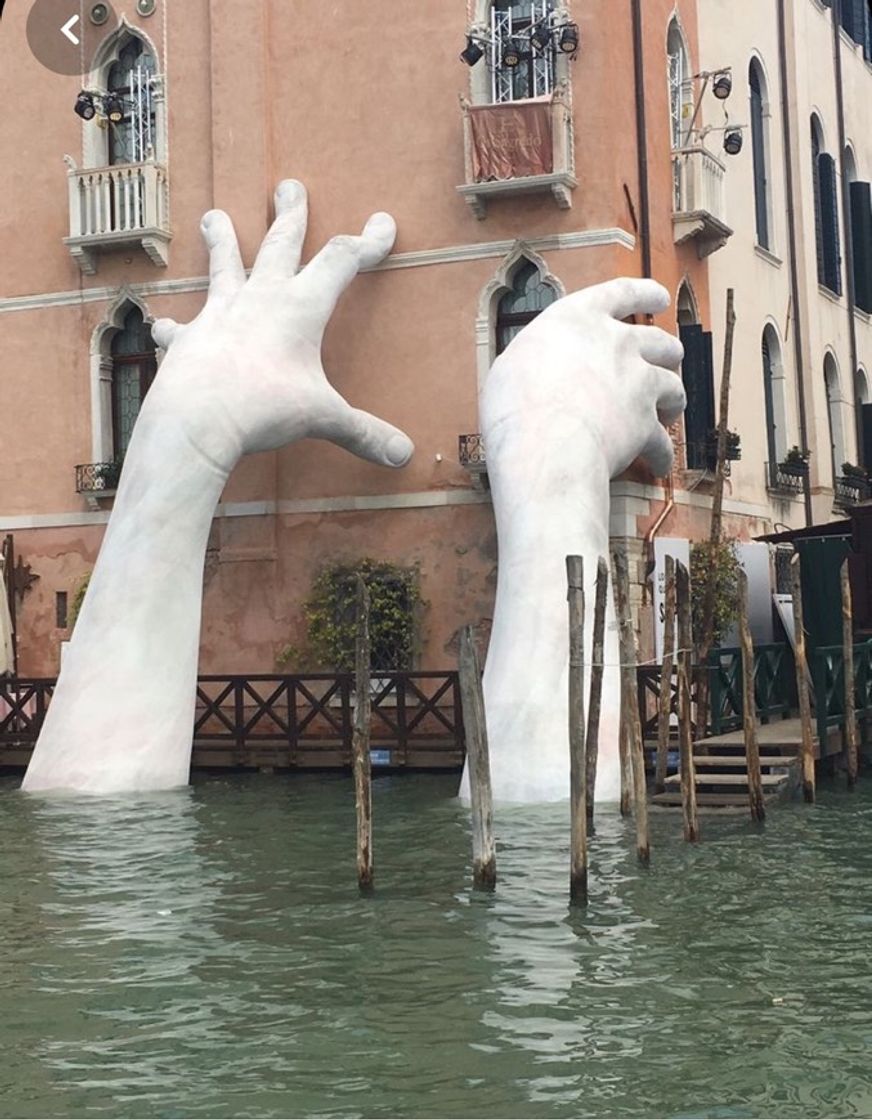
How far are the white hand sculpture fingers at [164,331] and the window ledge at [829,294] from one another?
10961 millimetres

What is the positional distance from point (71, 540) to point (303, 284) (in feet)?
16.2

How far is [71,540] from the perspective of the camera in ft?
72.8

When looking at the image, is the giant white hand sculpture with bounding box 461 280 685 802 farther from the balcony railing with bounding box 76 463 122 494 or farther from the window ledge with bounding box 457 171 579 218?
the balcony railing with bounding box 76 463 122 494

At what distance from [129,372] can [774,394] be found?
8858 mm

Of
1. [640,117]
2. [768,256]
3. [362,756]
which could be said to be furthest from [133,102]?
[362,756]

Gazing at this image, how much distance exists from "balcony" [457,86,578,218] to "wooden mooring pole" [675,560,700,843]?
667 cm

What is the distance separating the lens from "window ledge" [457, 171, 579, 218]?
63.5ft

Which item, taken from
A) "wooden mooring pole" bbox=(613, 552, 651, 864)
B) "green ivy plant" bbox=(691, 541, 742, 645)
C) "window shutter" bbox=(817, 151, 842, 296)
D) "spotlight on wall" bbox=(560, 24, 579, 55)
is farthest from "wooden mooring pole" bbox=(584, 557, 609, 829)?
"window shutter" bbox=(817, 151, 842, 296)

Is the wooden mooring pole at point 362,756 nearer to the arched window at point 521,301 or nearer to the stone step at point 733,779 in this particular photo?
the stone step at point 733,779

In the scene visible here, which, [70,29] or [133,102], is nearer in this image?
[70,29]

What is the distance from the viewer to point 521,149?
19.5 m

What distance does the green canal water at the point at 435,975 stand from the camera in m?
7.57
